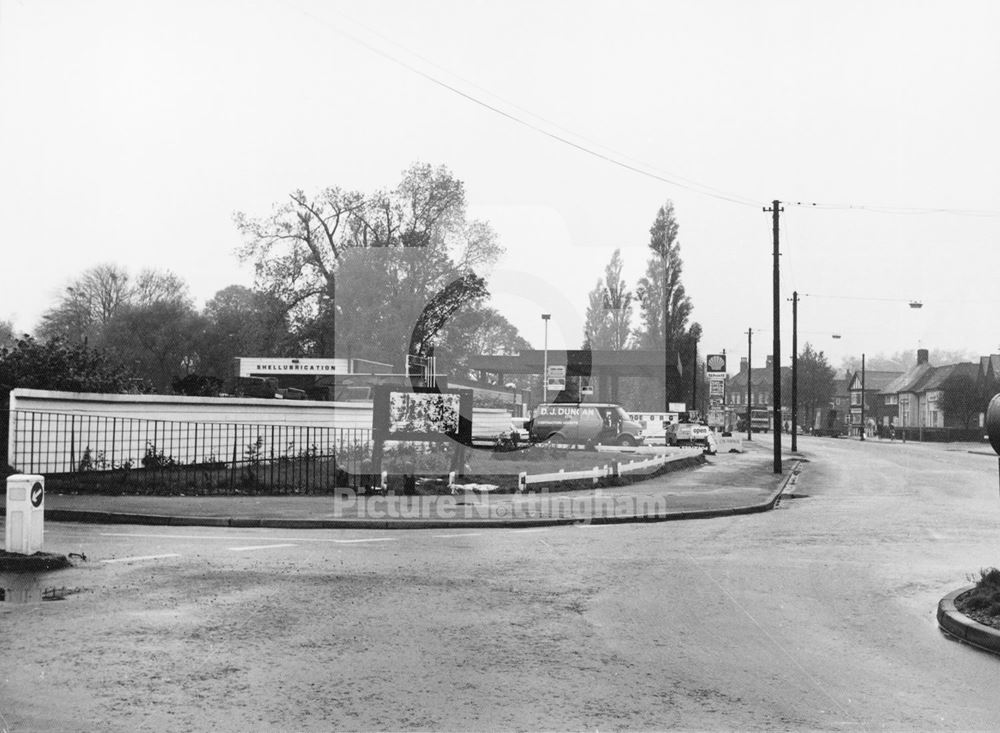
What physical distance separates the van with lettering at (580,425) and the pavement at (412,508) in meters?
16.0

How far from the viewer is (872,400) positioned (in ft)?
386

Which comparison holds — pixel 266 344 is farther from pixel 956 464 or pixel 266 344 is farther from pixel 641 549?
pixel 641 549

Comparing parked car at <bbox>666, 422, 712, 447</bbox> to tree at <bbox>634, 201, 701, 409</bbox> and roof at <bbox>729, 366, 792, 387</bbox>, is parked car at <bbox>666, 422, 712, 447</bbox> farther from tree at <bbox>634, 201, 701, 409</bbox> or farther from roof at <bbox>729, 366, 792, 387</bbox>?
roof at <bbox>729, 366, 792, 387</bbox>

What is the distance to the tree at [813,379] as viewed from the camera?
367 ft

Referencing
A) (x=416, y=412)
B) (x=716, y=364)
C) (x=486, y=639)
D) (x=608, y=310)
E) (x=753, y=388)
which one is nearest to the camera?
(x=486, y=639)

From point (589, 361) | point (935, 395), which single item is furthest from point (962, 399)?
point (589, 361)

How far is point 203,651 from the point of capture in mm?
6555

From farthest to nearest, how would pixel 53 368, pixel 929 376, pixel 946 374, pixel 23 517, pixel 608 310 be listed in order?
pixel 929 376 < pixel 946 374 < pixel 608 310 < pixel 53 368 < pixel 23 517

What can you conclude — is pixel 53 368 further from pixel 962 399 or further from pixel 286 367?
pixel 962 399

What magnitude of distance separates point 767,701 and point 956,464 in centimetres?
3761

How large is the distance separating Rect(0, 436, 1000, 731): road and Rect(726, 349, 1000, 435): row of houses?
7057cm

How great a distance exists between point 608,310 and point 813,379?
56.7 m

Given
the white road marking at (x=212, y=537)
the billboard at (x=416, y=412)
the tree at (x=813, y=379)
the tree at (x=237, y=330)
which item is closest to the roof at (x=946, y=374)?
the tree at (x=813, y=379)

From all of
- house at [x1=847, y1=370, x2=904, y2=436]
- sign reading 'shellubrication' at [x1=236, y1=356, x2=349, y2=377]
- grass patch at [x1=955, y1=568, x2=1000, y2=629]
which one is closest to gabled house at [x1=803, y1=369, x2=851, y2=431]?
house at [x1=847, y1=370, x2=904, y2=436]
